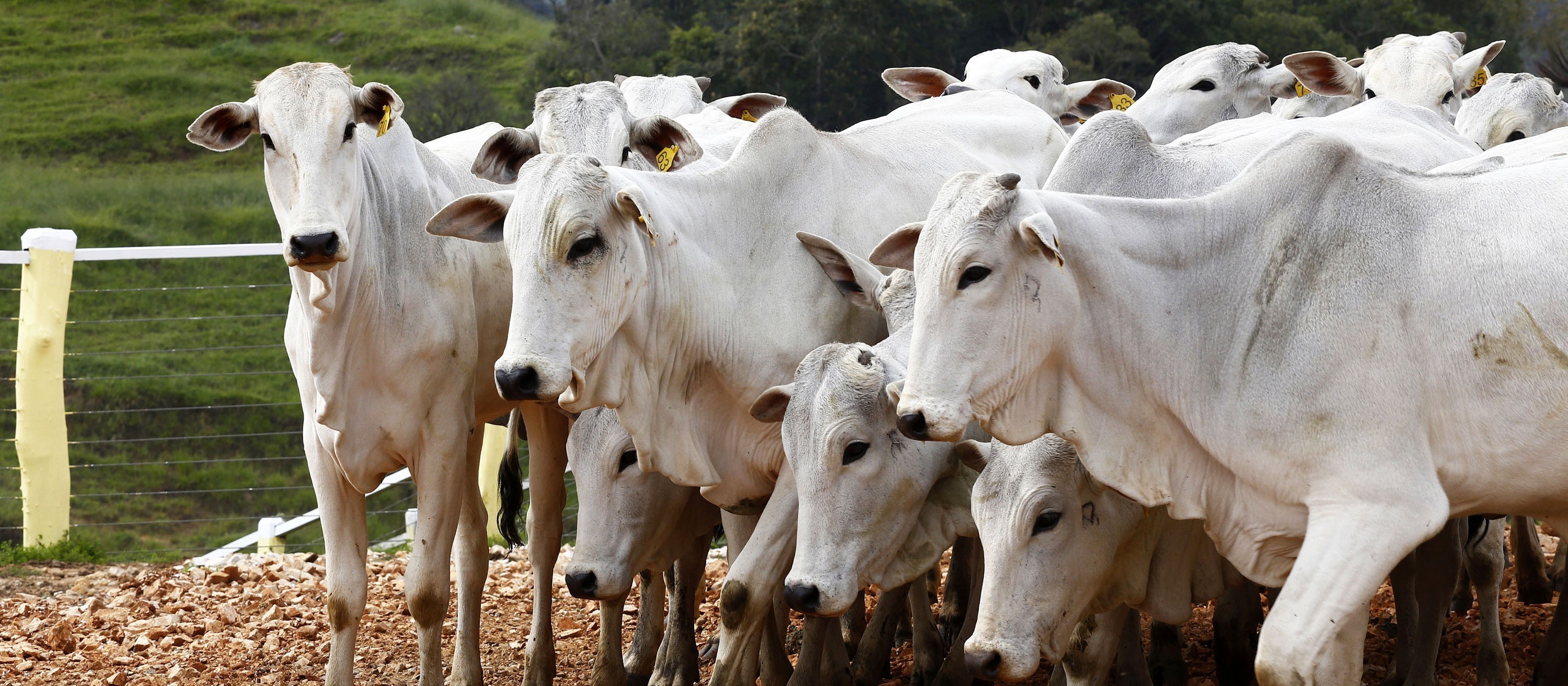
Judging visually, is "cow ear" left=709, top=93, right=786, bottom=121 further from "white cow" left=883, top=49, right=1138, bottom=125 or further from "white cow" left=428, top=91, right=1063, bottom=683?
"white cow" left=428, top=91, right=1063, bottom=683

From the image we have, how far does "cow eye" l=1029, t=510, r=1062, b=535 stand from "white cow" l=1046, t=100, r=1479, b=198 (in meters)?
0.94

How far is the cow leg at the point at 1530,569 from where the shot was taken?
6.75 metres

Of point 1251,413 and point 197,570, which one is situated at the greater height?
point 1251,413

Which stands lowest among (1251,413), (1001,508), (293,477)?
(293,477)

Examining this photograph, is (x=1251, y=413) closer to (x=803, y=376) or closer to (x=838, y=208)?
(x=803, y=376)

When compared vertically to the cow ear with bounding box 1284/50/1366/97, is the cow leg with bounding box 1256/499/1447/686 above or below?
below

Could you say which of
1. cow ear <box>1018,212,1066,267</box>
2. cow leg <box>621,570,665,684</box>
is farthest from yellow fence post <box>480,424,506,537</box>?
cow ear <box>1018,212,1066,267</box>

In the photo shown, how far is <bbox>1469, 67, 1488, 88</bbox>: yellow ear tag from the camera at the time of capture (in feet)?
24.0

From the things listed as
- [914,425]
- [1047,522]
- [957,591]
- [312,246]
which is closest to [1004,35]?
[957,591]

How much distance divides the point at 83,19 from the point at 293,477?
34.0 m

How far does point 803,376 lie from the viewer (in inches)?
183

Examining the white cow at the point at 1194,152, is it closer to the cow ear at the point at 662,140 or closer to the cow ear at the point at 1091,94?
the cow ear at the point at 662,140

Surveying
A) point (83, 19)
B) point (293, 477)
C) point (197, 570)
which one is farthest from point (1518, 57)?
point (83, 19)

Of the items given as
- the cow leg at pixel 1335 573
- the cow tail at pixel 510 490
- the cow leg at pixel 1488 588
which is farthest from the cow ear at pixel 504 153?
the cow leg at pixel 1488 588
